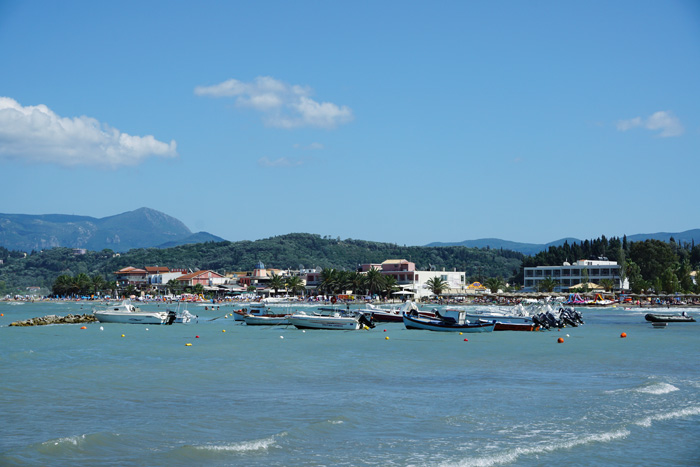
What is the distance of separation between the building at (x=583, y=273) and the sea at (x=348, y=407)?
123950 millimetres

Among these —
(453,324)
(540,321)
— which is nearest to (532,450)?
(453,324)

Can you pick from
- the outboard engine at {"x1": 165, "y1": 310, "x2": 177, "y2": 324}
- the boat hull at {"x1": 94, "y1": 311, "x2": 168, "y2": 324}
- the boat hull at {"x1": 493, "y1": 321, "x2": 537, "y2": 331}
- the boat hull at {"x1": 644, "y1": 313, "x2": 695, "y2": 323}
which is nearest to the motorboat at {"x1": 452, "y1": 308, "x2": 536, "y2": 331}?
the boat hull at {"x1": 493, "y1": 321, "x2": 537, "y2": 331}

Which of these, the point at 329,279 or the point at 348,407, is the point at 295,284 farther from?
the point at 348,407

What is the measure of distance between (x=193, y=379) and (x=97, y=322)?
50240 millimetres

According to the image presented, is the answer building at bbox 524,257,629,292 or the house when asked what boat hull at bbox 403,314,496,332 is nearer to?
building at bbox 524,257,629,292

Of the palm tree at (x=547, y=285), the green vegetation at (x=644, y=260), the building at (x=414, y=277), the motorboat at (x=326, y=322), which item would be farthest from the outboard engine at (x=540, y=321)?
the palm tree at (x=547, y=285)

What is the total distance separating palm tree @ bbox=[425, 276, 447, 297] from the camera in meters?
159

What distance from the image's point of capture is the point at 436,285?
159125 mm

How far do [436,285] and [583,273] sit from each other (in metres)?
32.8

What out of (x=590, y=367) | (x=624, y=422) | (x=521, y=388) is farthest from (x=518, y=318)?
(x=624, y=422)

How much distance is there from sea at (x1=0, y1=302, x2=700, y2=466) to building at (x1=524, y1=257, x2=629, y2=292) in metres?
124

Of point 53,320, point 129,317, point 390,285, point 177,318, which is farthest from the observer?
point 390,285

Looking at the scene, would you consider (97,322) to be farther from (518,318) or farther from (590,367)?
(590,367)

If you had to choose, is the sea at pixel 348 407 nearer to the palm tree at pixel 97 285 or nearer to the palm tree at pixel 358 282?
the palm tree at pixel 358 282
